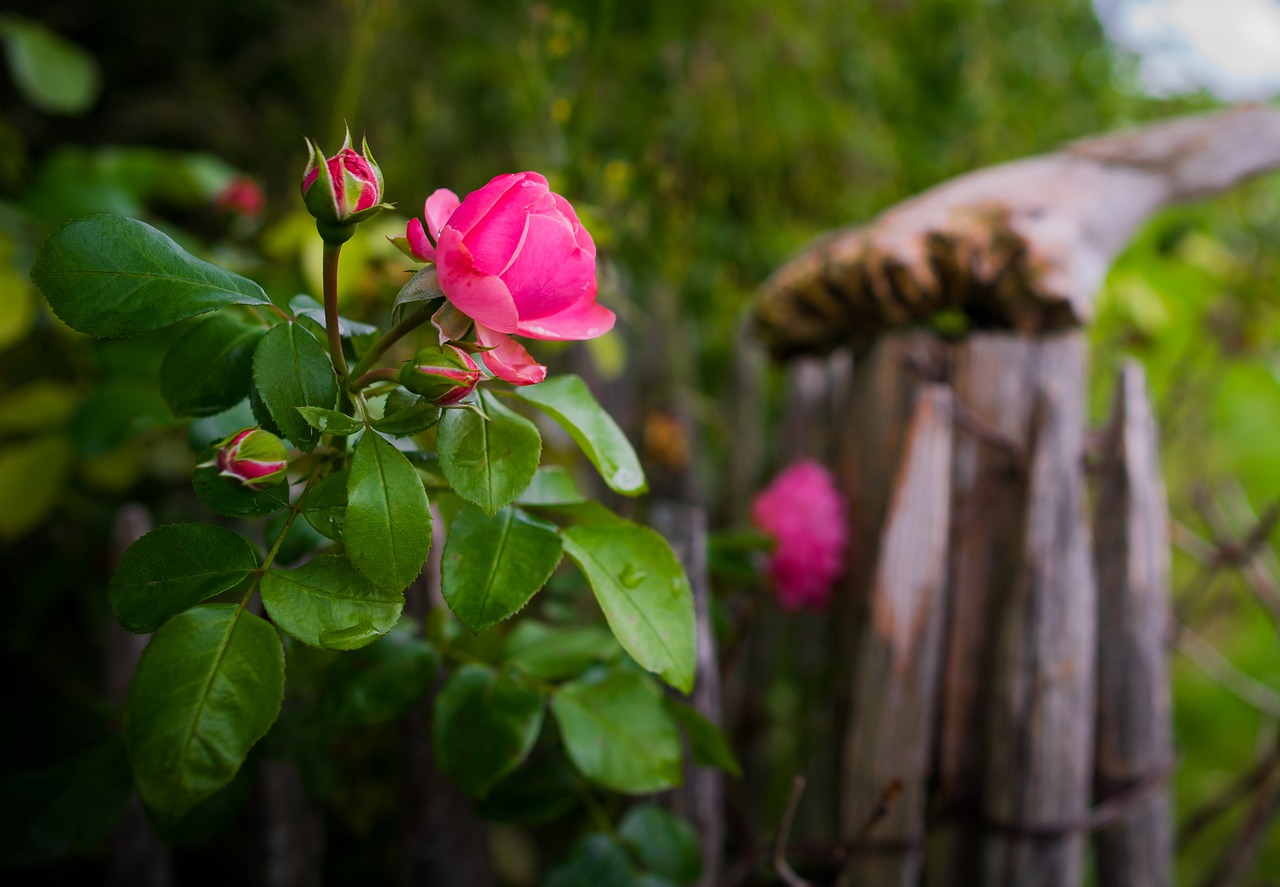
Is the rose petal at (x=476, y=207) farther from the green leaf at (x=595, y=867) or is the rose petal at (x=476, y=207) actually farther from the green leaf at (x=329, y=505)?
the green leaf at (x=595, y=867)

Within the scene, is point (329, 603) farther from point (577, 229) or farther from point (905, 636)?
point (905, 636)

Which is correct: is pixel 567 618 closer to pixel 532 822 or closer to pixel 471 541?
pixel 532 822

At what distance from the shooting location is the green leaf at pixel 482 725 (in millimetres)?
425

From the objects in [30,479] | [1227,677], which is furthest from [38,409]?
[1227,677]

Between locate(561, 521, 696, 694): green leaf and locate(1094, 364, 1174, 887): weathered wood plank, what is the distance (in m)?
0.57

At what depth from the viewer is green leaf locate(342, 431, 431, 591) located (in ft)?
0.95

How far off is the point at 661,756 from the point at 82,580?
887 mm

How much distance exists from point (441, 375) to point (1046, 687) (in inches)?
25.4

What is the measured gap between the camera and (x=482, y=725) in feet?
1.45


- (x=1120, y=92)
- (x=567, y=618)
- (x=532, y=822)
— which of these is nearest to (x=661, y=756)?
(x=532, y=822)

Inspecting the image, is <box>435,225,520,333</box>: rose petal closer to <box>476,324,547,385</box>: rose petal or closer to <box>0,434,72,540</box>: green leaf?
<box>476,324,547,385</box>: rose petal

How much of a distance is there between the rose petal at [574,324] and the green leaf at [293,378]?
0.27 feet

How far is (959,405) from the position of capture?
725 millimetres

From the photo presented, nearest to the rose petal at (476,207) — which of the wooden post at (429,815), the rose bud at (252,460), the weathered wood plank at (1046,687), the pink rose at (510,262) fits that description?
the pink rose at (510,262)
